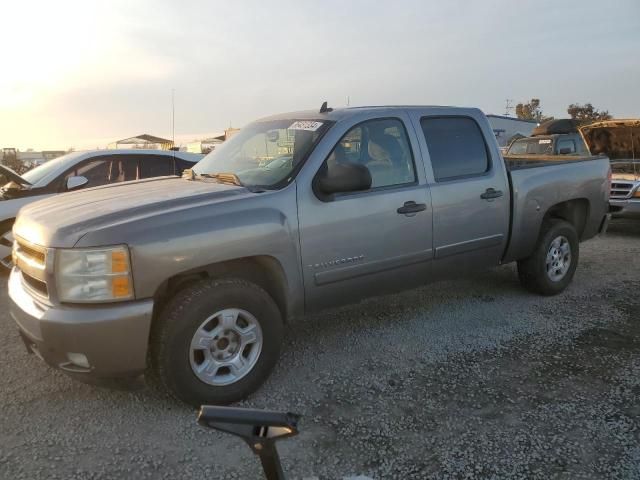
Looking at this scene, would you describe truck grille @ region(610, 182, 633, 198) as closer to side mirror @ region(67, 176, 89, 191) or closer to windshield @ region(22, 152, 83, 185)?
side mirror @ region(67, 176, 89, 191)

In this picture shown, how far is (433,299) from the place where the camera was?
5.30 meters

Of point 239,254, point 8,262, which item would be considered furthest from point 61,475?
point 8,262

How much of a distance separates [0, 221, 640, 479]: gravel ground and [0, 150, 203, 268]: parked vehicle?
1.69m

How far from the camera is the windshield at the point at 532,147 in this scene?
12.0m

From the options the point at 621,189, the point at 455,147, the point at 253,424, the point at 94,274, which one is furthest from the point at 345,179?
the point at 621,189

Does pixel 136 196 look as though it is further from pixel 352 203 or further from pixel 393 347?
pixel 393 347

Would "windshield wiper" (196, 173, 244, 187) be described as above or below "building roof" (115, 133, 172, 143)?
below

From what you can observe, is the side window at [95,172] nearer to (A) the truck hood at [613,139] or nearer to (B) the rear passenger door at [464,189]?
(B) the rear passenger door at [464,189]

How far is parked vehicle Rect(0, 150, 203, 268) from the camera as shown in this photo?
6.02m

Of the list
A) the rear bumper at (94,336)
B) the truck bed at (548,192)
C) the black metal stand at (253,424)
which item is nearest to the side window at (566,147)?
the truck bed at (548,192)

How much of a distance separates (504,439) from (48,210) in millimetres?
3038

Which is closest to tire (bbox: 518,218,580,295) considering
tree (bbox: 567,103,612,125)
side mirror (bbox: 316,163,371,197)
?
side mirror (bbox: 316,163,371,197)

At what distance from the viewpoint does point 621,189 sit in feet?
28.8

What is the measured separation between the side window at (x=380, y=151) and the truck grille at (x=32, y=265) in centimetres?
195
